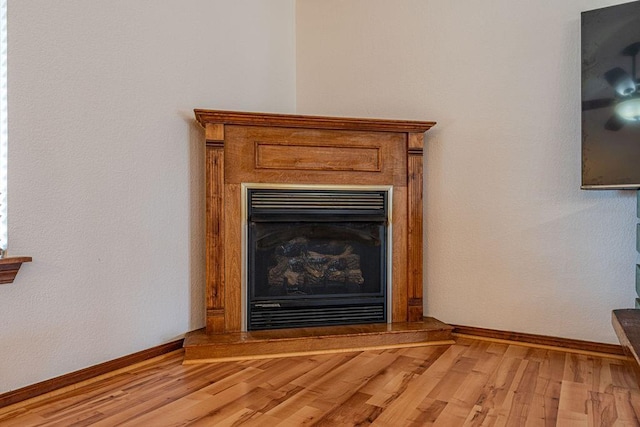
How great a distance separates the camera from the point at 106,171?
200 cm

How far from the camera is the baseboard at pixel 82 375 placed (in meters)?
1.68

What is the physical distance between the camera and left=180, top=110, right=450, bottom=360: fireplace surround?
233 centimetres

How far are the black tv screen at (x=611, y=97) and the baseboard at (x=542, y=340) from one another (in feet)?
2.77

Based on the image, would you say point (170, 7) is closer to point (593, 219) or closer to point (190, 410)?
point (190, 410)

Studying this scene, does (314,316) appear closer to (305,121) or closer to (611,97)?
(305,121)

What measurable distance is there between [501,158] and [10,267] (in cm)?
246

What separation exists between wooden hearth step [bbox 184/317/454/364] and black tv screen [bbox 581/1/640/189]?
1149mm

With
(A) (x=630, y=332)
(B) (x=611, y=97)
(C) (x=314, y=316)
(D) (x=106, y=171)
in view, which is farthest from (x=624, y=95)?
(D) (x=106, y=171)

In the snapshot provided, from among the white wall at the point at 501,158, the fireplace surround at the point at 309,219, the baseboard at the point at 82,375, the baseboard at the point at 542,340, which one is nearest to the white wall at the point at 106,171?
the baseboard at the point at 82,375

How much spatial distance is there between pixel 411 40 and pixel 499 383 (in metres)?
2.07

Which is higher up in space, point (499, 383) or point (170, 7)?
point (170, 7)

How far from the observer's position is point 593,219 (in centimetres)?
227

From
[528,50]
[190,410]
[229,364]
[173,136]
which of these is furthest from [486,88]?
[190,410]

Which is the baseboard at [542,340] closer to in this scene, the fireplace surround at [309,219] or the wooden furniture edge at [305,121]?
the fireplace surround at [309,219]
